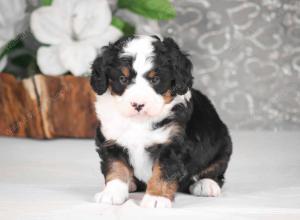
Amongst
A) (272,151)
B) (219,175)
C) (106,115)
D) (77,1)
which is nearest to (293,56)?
(272,151)

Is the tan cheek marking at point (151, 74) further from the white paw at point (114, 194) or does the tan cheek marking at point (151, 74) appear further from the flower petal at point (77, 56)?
the flower petal at point (77, 56)

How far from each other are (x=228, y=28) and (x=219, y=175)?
264 cm

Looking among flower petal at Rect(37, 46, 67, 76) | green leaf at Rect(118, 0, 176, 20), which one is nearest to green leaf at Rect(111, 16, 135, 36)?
green leaf at Rect(118, 0, 176, 20)

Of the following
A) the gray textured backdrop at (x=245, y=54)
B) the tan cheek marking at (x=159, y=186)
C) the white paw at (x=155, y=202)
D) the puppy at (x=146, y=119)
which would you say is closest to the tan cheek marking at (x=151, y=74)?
the puppy at (x=146, y=119)

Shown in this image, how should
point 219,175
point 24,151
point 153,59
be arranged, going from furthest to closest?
1. point 24,151
2. point 219,175
3. point 153,59

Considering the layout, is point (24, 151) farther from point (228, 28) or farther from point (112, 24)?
point (228, 28)

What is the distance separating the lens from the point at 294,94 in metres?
5.95

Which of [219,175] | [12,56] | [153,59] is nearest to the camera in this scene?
[153,59]

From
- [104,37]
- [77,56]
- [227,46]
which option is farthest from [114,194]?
[227,46]

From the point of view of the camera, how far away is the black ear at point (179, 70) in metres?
3.07

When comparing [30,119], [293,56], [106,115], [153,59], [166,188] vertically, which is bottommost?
[30,119]

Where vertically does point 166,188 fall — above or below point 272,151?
above

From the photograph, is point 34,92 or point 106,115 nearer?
point 106,115

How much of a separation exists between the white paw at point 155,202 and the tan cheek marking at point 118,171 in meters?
0.18
